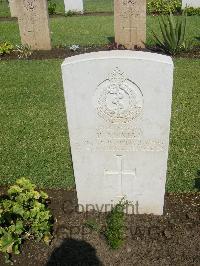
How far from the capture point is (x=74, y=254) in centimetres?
375

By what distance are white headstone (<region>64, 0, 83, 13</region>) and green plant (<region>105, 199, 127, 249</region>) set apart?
1461 cm

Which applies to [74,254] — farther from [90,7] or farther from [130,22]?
[90,7]

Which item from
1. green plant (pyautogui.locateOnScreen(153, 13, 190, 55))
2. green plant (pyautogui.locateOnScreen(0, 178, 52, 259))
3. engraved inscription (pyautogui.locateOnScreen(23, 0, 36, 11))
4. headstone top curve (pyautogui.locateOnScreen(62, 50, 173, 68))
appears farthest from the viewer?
engraved inscription (pyautogui.locateOnScreen(23, 0, 36, 11))

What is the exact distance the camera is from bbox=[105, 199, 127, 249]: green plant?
12.3 ft

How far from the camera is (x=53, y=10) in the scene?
17.1 metres

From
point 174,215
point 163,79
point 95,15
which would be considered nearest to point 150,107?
point 163,79

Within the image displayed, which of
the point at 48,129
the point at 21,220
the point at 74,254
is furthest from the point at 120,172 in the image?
the point at 48,129

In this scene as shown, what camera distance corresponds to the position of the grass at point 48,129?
5.19 m

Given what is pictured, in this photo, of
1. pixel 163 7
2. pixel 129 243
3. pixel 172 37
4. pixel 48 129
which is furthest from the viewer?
pixel 163 7

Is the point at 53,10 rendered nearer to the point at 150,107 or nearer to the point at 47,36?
the point at 47,36

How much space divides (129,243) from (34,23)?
29.0 feet

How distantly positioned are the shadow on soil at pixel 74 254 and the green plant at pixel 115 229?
0.70 ft

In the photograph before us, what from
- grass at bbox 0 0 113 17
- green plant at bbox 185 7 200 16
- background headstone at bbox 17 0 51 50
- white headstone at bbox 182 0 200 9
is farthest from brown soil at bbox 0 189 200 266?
grass at bbox 0 0 113 17

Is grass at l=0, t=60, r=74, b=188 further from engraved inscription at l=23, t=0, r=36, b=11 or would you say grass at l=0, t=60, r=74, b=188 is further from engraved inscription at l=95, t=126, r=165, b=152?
engraved inscription at l=23, t=0, r=36, b=11
